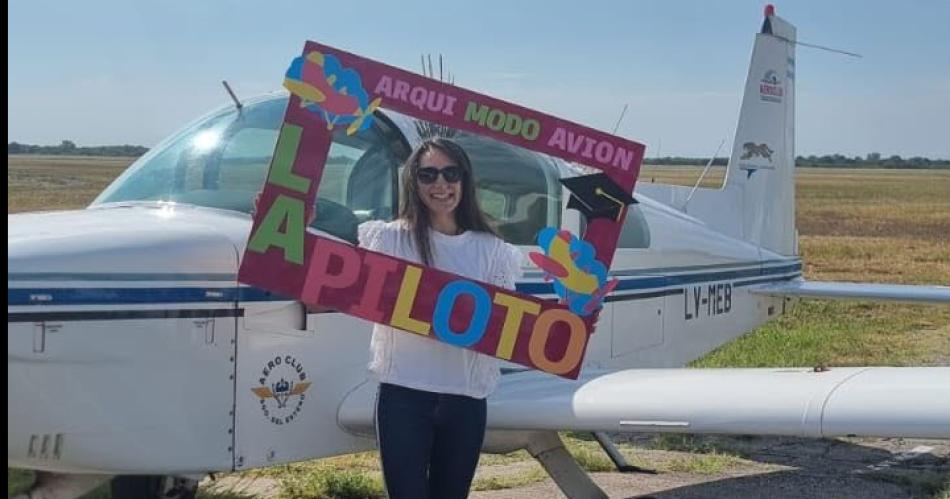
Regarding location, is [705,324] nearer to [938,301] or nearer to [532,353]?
[938,301]

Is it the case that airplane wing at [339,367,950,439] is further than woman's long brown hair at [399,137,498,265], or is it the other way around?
airplane wing at [339,367,950,439]

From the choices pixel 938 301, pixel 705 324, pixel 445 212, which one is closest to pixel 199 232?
pixel 445 212

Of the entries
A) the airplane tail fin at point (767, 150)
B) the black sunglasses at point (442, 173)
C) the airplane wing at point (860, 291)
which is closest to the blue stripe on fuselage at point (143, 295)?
the black sunglasses at point (442, 173)

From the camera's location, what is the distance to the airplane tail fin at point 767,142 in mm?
8719

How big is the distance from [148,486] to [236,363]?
3.96 feet

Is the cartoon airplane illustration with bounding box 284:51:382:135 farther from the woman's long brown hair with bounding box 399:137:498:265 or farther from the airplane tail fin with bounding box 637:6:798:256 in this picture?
the airplane tail fin with bounding box 637:6:798:256

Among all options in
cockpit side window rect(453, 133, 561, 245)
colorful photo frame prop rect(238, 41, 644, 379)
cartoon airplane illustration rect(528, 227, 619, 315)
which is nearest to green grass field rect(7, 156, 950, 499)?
colorful photo frame prop rect(238, 41, 644, 379)

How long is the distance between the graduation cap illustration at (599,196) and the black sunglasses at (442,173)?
2.51 ft

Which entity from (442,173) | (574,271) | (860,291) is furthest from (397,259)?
(860,291)

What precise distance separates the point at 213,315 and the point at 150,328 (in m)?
0.25

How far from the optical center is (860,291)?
7805 millimetres

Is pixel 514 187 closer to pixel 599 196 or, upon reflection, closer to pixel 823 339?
pixel 599 196

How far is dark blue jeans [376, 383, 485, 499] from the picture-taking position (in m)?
3.78

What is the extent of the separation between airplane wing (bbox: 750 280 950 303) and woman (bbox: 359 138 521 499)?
418cm
